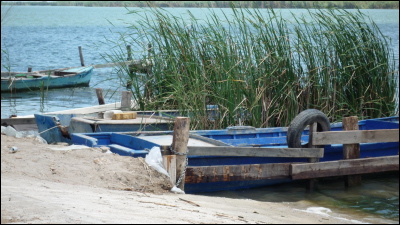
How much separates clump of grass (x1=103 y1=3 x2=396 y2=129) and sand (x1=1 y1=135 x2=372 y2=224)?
2.40 m

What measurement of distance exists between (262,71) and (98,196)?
4738 mm

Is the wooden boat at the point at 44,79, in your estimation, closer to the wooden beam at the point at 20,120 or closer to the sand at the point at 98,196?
the wooden beam at the point at 20,120

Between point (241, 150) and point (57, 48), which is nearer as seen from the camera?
point (241, 150)

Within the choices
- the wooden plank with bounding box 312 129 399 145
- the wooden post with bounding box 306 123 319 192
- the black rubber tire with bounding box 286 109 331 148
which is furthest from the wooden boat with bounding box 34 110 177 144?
the wooden plank with bounding box 312 129 399 145

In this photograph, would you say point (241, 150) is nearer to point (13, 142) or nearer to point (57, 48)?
point (13, 142)

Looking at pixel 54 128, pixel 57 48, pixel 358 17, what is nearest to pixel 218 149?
pixel 54 128

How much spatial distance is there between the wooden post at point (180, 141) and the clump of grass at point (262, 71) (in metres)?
2.27

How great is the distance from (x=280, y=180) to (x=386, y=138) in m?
1.83

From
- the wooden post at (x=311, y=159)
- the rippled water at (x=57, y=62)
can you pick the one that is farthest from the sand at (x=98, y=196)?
the rippled water at (x=57, y=62)

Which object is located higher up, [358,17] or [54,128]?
[358,17]

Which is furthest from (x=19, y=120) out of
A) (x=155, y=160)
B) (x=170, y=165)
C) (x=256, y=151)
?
(x=256, y=151)

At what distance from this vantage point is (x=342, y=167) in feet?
22.9

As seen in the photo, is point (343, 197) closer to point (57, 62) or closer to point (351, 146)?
point (351, 146)

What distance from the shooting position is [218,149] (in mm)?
6230
